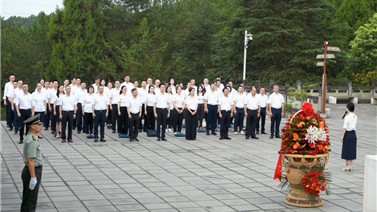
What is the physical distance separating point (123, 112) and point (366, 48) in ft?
104

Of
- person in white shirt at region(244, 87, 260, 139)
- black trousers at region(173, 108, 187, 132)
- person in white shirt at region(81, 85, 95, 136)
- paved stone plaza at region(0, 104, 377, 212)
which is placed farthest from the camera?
black trousers at region(173, 108, 187, 132)

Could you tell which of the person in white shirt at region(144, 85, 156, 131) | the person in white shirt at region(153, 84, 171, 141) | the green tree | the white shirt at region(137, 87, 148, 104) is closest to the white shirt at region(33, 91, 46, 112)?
the white shirt at region(137, 87, 148, 104)

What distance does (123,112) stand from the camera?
1519cm

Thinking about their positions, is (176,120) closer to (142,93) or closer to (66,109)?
(142,93)

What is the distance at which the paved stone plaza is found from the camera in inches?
292

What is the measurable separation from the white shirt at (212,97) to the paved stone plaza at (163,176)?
75.9 inches

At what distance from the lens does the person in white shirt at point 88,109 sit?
46.8 ft

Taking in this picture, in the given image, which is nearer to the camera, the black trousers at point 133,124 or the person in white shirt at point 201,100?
the black trousers at point 133,124

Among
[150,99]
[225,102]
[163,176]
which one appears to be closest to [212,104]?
[225,102]

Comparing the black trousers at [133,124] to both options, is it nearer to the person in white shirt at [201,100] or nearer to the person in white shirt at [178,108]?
the person in white shirt at [178,108]

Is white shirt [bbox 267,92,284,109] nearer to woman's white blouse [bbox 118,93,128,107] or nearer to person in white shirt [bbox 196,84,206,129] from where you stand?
person in white shirt [bbox 196,84,206,129]

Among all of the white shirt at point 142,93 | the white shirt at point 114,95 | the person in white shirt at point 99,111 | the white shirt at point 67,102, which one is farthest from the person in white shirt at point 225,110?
the white shirt at point 67,102

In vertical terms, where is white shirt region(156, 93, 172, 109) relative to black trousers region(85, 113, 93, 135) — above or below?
above

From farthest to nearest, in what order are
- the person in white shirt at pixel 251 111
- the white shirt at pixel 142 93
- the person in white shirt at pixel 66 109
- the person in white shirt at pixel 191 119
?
the white shirt at pixel 142 93 < the person in white shirt at pixel 251 111 < the person in white shirt at pixel 191 119 < the person in white shirt at pixel 66 109
